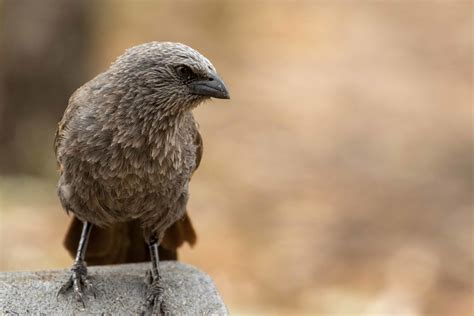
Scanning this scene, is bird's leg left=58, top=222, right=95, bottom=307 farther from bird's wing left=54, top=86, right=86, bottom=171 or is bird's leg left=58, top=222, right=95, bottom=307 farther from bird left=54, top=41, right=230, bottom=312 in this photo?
bird's wing left=54, top=86, right=86, bottom=171

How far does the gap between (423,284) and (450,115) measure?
433 centimetres

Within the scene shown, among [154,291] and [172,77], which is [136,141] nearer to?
[172,77]

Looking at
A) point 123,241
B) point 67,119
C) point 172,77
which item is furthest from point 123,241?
point 172,77

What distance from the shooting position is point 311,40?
15.6 meters

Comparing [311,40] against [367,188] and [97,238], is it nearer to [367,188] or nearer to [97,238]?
[367,188]

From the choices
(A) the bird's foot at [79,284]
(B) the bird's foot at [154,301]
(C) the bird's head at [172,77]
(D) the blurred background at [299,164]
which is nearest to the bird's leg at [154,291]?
(B) the bird's foot at [154,301]

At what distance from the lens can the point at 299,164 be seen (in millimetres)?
11484

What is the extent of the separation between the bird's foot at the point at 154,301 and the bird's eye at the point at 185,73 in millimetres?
1211

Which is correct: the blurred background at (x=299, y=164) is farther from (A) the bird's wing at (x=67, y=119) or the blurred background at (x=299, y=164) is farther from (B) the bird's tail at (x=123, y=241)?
(A) the bird's wing at (x=67, y=119)

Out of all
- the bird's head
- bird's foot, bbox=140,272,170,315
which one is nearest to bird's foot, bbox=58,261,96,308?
bird's foot, bbox=140,272,170,315

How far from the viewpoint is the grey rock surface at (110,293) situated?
476cm

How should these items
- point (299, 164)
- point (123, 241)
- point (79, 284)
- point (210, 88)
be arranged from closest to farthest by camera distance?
1. point (210, 88)
2. point (79, 284)
3. point (123, 241)
4. point (299, 164)

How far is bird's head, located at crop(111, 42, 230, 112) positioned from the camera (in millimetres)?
4676

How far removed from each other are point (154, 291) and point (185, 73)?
1.26 m
